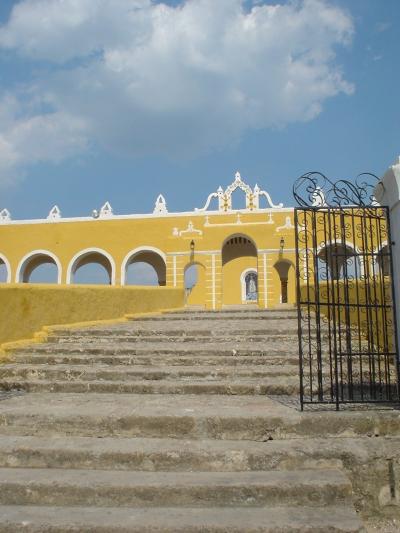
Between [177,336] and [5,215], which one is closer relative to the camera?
[177,336]

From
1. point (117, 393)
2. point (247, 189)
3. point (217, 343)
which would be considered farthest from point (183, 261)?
point (117, 393)

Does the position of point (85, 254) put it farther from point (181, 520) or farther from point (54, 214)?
point (181, 520)

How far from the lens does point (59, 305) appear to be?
7.60m

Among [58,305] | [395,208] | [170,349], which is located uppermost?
[395,208]

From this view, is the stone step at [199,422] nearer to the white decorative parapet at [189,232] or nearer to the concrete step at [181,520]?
the concrete step at [181,520]

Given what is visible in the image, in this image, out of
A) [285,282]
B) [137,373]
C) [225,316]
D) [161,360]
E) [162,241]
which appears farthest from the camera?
[285,282]

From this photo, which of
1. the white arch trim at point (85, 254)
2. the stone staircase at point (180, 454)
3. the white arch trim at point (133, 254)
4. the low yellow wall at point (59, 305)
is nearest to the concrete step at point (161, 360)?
the stone staircase at point (180, 454)

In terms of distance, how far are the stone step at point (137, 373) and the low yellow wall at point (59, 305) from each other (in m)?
1.18

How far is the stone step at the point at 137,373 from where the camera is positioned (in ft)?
16.8

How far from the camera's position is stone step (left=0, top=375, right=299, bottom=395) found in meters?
4.54

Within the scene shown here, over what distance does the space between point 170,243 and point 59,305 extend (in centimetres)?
886

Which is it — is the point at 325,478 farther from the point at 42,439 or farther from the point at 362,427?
the point at 42,439

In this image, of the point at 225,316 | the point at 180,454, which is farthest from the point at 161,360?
the point at 225,316

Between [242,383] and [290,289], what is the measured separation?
17.5 m
